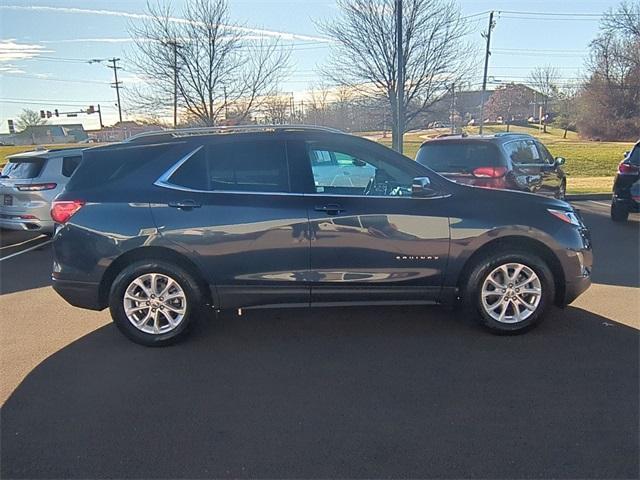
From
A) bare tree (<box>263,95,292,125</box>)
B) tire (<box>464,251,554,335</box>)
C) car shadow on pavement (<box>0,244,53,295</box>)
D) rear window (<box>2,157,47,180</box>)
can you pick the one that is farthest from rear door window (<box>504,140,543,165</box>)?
bare tree (<box>263,95,292,125</box>)

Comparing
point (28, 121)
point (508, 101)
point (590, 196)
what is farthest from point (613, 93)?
point (28, 121)

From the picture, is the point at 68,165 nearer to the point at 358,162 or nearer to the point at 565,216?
the point at 358,162

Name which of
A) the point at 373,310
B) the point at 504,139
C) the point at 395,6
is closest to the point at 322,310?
the point at 373,310

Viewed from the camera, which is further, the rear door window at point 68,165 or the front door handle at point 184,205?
the rear door window at point 68,165

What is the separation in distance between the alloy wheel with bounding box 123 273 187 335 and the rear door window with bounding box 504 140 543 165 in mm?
5497

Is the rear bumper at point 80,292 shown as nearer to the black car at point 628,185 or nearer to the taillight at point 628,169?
the black car at point 628,185

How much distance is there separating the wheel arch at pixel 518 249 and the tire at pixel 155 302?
2231mm

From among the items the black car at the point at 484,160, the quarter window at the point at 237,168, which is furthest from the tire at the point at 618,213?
the quarter window at the point at 237,168

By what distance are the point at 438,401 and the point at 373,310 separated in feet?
5.64

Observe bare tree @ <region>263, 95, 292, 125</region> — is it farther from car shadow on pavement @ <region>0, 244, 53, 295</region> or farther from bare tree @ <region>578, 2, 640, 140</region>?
bare tree @ <region>578, 2, 640, 140</region>

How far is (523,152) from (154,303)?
659cm

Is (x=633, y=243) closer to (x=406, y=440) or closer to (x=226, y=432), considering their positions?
(x=406, y=440)

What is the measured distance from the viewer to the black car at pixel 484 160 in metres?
7.18

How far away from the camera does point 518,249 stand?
412cm
